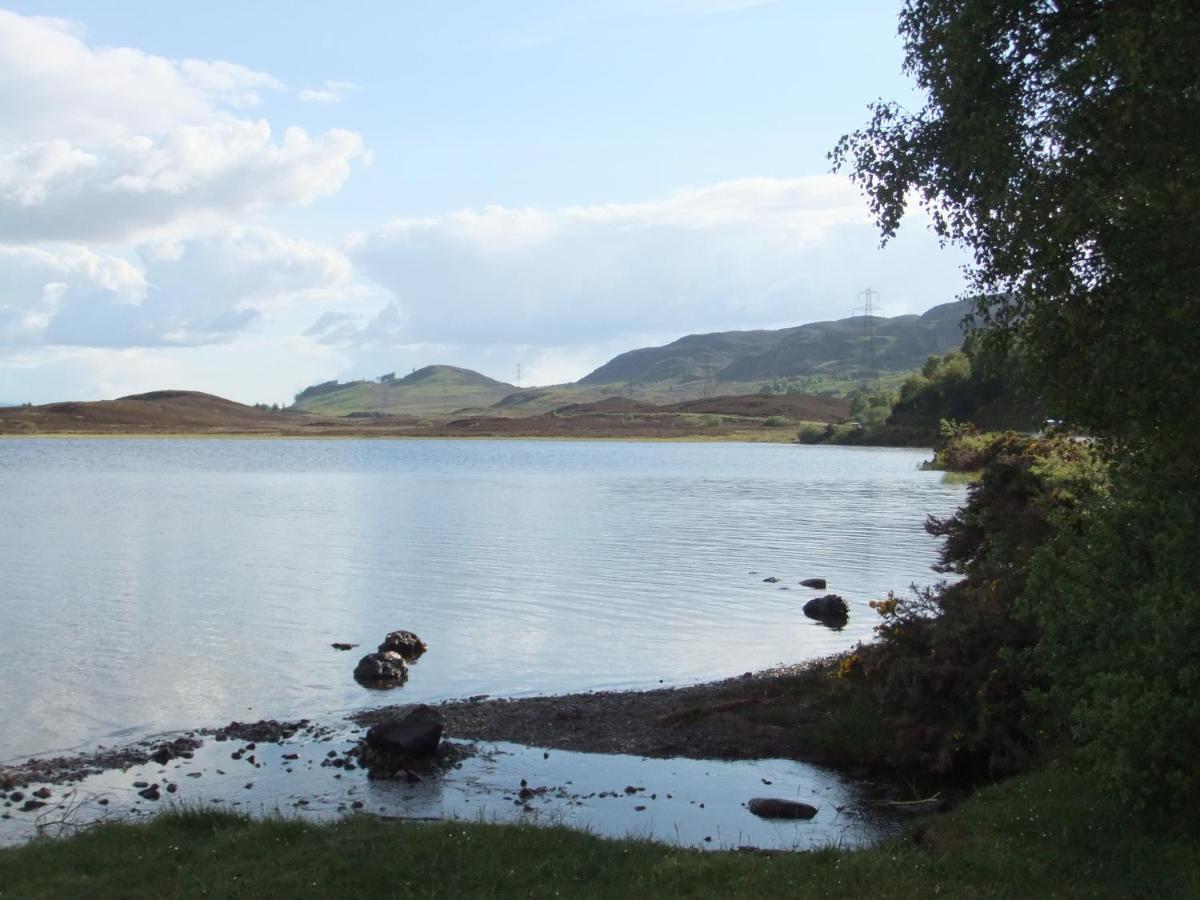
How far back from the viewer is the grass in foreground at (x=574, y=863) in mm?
10695

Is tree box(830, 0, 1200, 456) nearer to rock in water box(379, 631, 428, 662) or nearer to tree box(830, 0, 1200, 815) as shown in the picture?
tree box(830, 0, 1200, 815)

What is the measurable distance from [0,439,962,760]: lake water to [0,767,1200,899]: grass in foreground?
27.7ft

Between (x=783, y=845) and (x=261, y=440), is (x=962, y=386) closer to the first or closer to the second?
(x=261, y=440)

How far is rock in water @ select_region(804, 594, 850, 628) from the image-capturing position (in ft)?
103

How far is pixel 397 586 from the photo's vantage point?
3775 centimetres

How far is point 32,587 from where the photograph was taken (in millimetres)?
35812

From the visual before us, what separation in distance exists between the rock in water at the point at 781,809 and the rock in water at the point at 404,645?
12193mm

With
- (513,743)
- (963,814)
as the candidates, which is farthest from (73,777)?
(963,814)

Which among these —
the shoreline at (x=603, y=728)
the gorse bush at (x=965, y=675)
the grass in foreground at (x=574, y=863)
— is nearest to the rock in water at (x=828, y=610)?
the shoreline at (x=603, y=728)

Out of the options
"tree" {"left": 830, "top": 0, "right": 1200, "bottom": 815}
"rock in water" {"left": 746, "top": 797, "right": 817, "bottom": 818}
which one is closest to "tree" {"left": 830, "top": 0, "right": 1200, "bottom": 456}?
"tree" {"left": 830, "top": 0, "right": 1200, "bottom": 815}

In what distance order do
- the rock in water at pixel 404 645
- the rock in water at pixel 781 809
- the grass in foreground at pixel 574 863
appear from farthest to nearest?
the rock in water at pixel 404 645 → the rock in water at pixel 781 809 → the grass in foreground at pixel 574 863

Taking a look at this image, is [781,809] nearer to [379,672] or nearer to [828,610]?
[379,672]

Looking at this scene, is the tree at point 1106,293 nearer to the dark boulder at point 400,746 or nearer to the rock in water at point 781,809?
the rock in water at point 781,809

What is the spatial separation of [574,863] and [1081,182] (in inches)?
345
